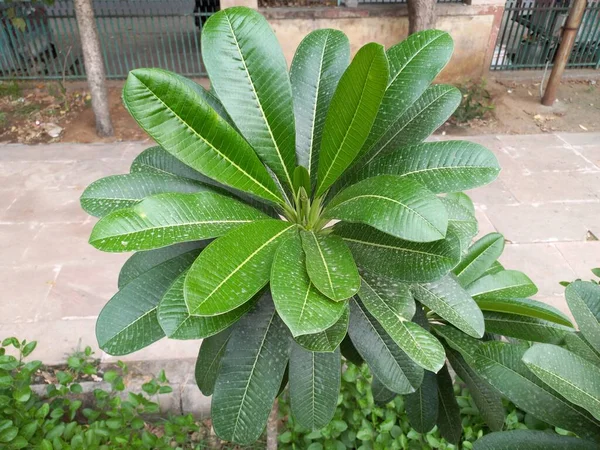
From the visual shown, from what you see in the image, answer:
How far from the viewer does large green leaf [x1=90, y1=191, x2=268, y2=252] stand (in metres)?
0.95

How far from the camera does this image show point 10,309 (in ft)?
10.3

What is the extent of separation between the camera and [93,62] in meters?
5.08

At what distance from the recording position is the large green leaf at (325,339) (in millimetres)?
967

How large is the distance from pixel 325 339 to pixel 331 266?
151mm

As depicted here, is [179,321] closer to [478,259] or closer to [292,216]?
[292,216]

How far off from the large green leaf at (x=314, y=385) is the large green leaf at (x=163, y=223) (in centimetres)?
45

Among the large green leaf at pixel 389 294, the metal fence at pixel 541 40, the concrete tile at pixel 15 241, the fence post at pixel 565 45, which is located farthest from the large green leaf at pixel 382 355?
the metal fence at pixel 541 40

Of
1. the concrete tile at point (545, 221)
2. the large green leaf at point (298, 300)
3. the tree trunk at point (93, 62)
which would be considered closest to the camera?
the large green leaf at point (298, 300)

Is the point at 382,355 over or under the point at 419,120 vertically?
under

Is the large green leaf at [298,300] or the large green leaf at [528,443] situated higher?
the large green leaf at [298,300]

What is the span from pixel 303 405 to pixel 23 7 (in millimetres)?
7091

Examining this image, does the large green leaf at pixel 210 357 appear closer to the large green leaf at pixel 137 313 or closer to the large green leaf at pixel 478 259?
the large green leaf at pixel 137 313

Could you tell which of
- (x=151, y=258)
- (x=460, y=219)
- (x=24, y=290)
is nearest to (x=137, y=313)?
(x=151, y=258)

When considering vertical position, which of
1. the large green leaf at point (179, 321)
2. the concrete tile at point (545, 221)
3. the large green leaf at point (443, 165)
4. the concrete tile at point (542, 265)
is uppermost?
the large green leaf at point (443, 165)
